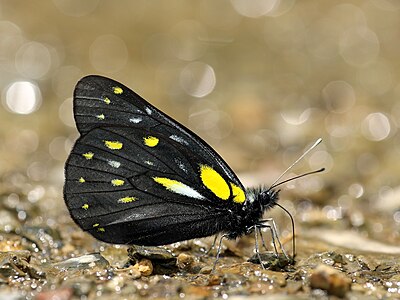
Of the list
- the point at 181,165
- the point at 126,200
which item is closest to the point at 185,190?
the point at 181,165

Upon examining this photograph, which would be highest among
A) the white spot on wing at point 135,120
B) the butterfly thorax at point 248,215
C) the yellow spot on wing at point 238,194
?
the white spot on wing at point 135,120

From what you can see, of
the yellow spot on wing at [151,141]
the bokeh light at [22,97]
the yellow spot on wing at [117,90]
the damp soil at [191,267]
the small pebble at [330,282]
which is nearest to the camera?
the small pebble at [330,282]

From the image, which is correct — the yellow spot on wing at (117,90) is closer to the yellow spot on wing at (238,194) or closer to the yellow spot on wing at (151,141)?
the yellow spot on wing at (151,141)

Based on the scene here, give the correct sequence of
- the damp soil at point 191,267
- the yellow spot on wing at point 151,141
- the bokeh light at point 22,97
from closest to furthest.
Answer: the damp soil at point 191,267, the yellow spot on wing at point 151,141, the bokeh light at point 22,97

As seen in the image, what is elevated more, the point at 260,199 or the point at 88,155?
the point at 88,155

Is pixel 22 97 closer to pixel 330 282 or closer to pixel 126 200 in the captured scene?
pixel 126 200

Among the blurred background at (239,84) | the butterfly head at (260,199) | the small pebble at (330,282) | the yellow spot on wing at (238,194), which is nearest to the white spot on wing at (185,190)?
the yellow spot on wing at (238,194)

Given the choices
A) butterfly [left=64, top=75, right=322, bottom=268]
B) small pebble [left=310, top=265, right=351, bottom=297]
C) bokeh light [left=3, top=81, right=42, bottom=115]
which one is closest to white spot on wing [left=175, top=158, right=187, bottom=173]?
butterfly [left=64, top=75, right=322, bottom=268]
